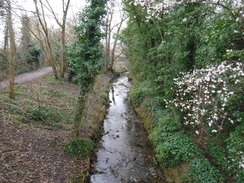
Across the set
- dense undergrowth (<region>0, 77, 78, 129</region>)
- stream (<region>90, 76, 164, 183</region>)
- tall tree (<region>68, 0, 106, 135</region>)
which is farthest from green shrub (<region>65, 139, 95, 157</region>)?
tall tree (<region>68, 0, 106, 135</region>)

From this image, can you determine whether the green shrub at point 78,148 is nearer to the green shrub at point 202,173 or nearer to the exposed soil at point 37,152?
the exposed soil at point 37,152

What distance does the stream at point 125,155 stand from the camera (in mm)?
6688

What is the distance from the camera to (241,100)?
4926 millimetres

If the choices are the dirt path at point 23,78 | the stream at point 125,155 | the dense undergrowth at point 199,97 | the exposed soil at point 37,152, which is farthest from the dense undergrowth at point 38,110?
the dense undergrowth at point 199,97

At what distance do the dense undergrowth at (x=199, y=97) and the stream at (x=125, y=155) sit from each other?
70cm

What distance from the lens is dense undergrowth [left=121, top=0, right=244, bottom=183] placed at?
483 centimetres

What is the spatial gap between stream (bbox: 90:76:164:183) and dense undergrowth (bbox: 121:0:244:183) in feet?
2.29

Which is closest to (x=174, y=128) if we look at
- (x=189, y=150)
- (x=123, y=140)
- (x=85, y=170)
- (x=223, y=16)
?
(x=189, y=150)

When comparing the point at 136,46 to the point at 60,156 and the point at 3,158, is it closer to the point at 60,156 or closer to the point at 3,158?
the point at 60,156

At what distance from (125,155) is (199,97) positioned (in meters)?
4.68

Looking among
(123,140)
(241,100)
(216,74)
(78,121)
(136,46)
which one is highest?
(136,46)

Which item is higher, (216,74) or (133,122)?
(216,74)

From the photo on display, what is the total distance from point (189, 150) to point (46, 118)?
689 cm

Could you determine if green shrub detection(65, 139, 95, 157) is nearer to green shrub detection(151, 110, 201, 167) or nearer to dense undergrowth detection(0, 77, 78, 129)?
dense undergrowth detection(0, 77, 78, 129)
